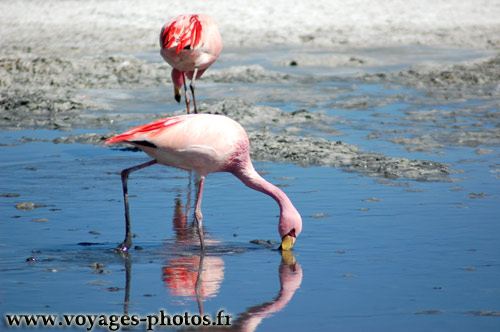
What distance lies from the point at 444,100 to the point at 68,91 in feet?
19.5

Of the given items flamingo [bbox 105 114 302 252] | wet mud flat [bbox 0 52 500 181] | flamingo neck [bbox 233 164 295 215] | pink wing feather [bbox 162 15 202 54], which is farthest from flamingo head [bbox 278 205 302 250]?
pink wing feather [bbox 162 15 202 54]

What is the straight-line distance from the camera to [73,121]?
10.9 m

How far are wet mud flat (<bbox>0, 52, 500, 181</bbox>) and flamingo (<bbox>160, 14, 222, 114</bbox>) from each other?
77cm

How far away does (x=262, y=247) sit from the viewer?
5.68 meters

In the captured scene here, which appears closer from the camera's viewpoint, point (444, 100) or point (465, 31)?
point (444, 100)

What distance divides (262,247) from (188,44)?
4.83 metres

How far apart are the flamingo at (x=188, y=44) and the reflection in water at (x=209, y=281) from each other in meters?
4.49

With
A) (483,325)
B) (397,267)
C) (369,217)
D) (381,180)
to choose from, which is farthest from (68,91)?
(483,325)

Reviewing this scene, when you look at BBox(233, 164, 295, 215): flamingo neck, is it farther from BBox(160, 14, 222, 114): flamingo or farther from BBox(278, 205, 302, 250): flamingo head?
BBox(160, 14, 222, 114): flamingo

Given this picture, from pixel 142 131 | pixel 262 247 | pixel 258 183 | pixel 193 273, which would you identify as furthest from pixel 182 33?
pixel 193 273

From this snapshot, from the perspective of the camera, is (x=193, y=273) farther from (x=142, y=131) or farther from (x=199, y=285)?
(x=142, y=131)

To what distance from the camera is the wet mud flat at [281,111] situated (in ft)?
28.3

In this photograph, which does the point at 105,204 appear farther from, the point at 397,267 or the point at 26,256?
the point at 397,267

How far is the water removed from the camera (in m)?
4.40
